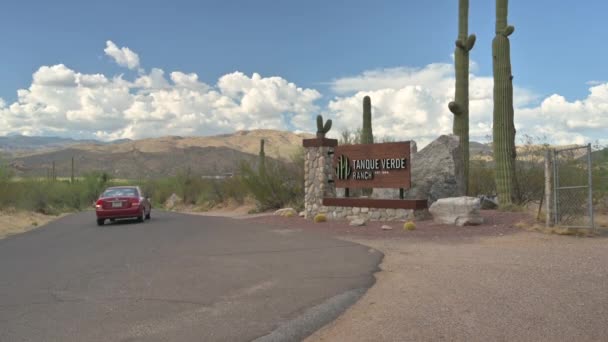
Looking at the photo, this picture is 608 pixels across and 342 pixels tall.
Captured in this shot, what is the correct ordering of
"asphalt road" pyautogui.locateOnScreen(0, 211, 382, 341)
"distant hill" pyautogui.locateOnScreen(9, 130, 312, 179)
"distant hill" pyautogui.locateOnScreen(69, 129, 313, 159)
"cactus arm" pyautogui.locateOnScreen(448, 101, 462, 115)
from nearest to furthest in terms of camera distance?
"asphalt road" pyautogui.locateOnScreen(0, 211, 382, 341)
"cactus arm" pyautogui.locateOnScreen(448, 101, 462, 115)
"distant hill" pyautogui.locateOnScreen(9, 130, 312, 179)
"distant hill" pyautogui.locateOnScreen(69, 129, 313, 159)

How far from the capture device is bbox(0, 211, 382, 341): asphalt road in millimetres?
6172

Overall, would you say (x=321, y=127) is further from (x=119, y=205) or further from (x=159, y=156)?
(x=159, y=156)

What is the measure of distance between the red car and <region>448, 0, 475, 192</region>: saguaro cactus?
520 inches

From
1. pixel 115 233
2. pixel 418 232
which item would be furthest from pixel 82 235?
pixel 418 232

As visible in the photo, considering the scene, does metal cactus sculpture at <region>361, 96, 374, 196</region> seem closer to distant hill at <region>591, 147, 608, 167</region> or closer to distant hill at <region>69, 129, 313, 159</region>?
distant hill at <region>591, 147, 608, 167</region>

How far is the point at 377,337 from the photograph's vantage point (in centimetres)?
579

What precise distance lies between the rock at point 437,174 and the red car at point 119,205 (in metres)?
9.77

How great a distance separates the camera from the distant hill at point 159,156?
112m

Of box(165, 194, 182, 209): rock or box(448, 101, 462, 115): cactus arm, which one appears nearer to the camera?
box(448, 101, 462, 115): cactus arm

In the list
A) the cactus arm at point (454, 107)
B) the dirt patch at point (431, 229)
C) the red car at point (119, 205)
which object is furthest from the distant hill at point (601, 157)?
the red car at point (119, 205)

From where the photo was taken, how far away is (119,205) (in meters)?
22.7

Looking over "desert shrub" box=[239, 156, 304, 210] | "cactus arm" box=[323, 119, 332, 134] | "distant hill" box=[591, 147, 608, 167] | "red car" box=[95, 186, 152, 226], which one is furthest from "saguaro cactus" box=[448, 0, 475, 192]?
"red car" box=[95, 186, 152, 226]

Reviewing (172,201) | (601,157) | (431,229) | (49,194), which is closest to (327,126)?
(431,229)

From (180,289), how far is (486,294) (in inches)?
169
